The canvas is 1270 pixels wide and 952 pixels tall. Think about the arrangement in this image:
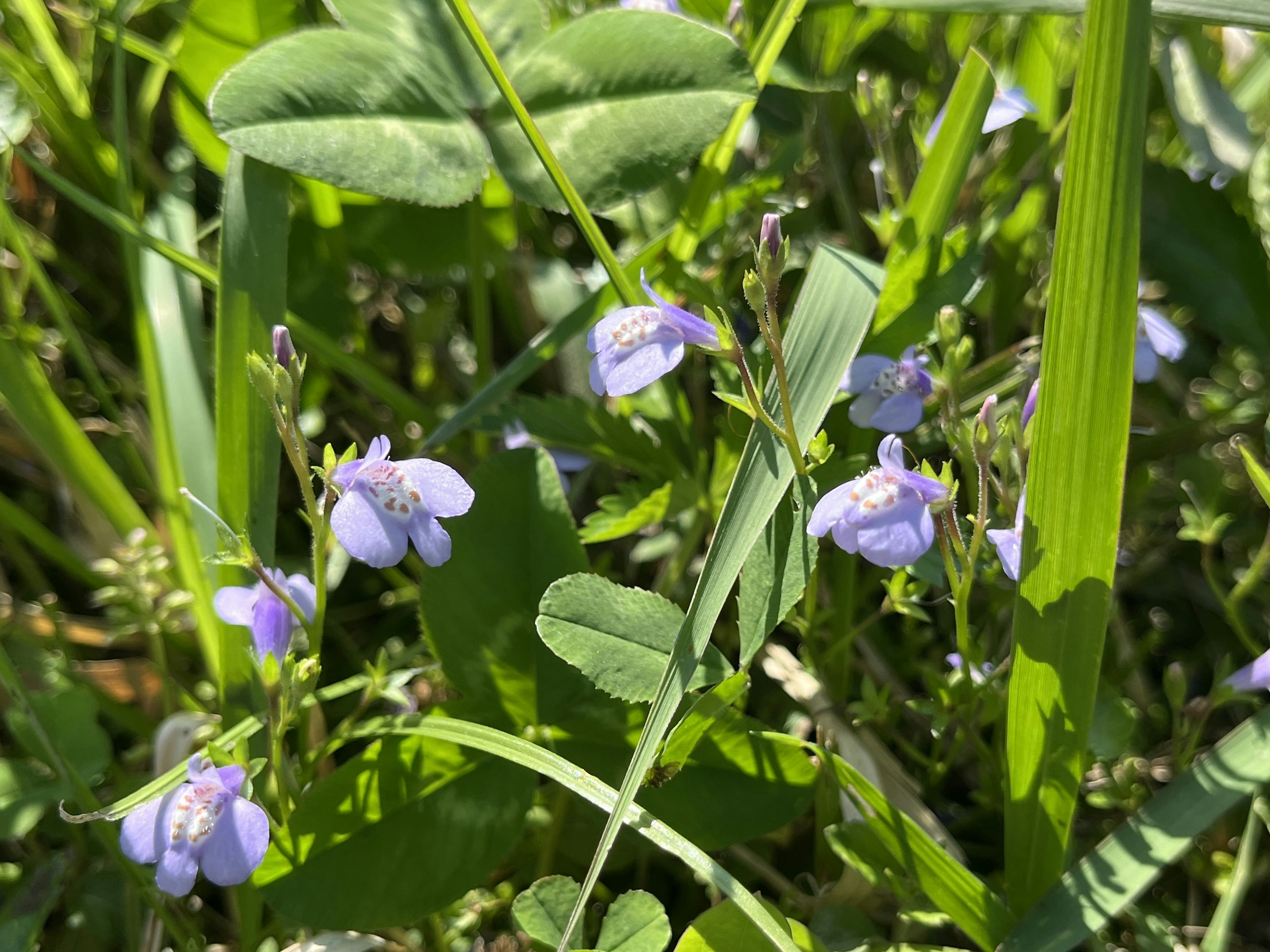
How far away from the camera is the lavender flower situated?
5.89 ft

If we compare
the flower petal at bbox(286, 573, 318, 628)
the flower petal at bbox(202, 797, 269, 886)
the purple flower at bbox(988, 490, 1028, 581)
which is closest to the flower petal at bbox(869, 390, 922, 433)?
the purple flower at bbox(988, 490, 1028, 581)

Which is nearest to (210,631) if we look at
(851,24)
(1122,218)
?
(1122,218)

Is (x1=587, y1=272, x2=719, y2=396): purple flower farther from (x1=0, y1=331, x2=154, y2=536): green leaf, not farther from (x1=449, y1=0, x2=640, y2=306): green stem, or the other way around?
(x1=0, y1=331, x2=154, y2=536): green leaf

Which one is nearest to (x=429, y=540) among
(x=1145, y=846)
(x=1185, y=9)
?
(x=1145, y=846)

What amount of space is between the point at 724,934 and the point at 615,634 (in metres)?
0.43

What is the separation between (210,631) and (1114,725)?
4.86 feet

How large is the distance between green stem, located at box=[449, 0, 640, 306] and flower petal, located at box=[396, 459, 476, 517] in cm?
49

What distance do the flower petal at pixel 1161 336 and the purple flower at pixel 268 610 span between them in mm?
1446

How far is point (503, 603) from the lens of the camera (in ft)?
5.23

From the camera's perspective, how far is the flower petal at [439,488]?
1.30m

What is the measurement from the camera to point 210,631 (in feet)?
5.81

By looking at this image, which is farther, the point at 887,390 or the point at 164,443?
the point at 164,443

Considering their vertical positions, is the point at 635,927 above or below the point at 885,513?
below

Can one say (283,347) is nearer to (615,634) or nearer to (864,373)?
(615,634)
